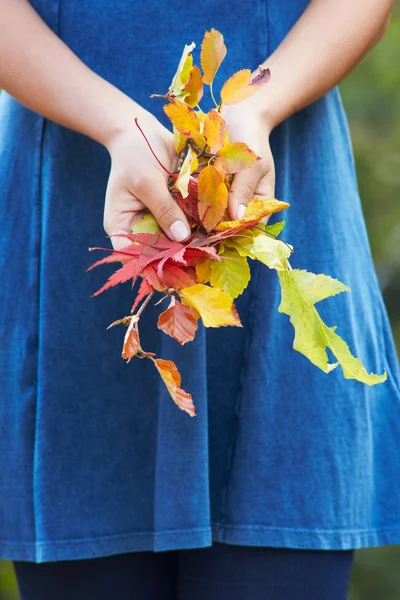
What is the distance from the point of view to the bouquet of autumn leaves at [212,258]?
0.84 m

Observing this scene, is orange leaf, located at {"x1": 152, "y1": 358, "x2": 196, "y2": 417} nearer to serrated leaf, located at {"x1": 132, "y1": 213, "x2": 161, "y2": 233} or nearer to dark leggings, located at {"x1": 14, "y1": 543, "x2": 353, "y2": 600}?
serrated leaf, located at {"x1": 132, "y1": 213, "x2": 161, "y2": 233}

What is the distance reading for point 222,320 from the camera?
823 mm

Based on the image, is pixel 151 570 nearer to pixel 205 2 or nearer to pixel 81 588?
pixel 81 588

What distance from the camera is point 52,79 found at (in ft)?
3.28

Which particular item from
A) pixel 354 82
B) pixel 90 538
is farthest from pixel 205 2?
pixel 354 82

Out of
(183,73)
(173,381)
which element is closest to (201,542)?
(173,381)

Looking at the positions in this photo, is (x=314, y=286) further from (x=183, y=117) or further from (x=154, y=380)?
(x=154, y=380)

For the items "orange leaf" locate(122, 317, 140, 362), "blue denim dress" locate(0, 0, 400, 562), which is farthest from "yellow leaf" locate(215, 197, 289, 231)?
"blue denim dress" locate(0, 0, 400, 562)

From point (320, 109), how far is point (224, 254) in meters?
0.34

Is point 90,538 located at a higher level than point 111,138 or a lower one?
lower

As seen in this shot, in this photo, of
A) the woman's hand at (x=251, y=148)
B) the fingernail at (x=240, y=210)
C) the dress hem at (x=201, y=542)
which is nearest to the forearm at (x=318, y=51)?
the woman's hand at (x=251, y=148)

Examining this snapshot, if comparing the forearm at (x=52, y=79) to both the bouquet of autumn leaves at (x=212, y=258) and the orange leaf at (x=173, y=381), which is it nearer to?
the bouquet of autumn leaves at (x=212, y=258)

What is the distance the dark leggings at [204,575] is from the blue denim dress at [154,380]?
28 millimetres

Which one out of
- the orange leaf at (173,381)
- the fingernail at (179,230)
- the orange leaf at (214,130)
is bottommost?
the orange leaf at (173,381)
